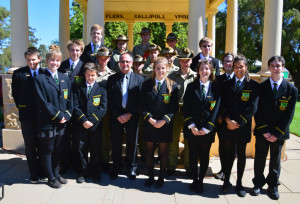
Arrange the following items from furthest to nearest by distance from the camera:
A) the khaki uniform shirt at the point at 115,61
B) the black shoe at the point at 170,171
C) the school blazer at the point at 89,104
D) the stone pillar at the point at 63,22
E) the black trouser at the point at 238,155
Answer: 1. the stone pillar at the point at 63,22
2. the khaki uniform shirt at the point at 115,61
3. the black shoe at the point at 170,171
4. the school blazer at the point at 89,104
5. the black trouser at the point at 238,155

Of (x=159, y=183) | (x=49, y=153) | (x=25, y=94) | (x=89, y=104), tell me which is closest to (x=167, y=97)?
(x=89, y=104)

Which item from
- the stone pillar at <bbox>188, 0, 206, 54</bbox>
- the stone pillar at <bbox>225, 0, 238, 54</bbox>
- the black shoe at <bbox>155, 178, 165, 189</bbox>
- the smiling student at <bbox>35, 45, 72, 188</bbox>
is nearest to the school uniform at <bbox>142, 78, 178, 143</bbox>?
the black shoe at <bbox>155, 178, 165, 189</bbox>

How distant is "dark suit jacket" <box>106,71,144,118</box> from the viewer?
4.43 m

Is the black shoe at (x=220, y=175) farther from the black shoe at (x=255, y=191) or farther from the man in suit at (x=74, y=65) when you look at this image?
the man in suit at (x=74, y=65)

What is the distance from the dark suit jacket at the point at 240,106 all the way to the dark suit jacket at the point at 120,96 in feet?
4.76

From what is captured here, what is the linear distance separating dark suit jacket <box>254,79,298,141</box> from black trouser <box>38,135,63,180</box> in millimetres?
3269

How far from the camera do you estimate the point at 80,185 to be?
169 inches

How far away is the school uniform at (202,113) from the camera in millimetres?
3992

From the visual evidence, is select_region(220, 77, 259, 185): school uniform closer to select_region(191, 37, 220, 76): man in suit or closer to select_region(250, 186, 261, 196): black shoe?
select_region(250, 186, 261, 196): black shoe

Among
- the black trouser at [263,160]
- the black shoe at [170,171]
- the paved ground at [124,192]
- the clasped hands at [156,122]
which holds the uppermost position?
the clasped hands at [156,122]

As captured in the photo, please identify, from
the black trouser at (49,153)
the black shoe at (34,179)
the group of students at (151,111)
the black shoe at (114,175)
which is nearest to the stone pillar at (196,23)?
the group of students at (151,111)

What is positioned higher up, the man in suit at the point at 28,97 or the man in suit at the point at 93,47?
the man in suit at the point at 93,47

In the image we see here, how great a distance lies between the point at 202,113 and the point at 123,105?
4.44ft

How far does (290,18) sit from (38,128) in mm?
28348
